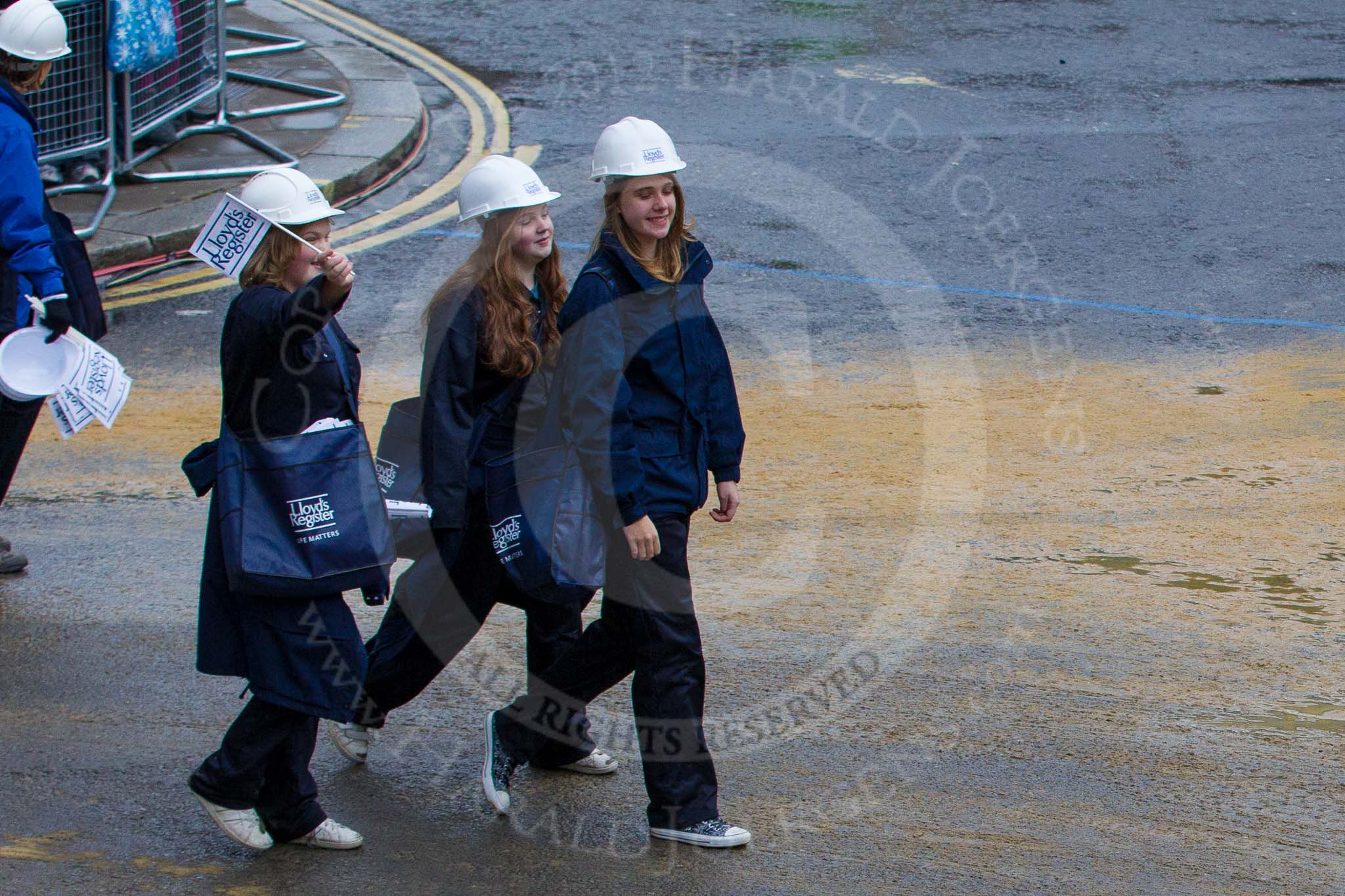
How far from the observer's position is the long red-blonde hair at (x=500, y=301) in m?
3.89

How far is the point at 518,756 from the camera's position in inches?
167

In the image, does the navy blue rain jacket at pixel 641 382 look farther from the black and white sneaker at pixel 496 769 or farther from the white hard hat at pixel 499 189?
the black and white sneaker at pixel 496 769

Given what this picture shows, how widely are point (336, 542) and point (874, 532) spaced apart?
9.22ft

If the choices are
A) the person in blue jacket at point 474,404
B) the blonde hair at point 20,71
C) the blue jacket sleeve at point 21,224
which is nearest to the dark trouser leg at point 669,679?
the person in blue jacket at point 474,404

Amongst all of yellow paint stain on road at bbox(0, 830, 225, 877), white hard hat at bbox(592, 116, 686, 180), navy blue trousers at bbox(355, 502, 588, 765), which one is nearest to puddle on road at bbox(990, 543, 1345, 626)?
navy blue trousers at bbox(355, 502, 588, 765)

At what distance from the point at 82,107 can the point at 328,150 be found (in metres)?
1.75

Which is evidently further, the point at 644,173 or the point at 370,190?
the point at 370,190

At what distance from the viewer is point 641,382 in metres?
3.96

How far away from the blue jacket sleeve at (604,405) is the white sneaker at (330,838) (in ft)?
3.64

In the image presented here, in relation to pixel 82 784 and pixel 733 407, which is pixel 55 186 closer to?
pixel 82 784

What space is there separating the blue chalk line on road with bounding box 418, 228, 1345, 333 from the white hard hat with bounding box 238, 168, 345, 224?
17.4 feet

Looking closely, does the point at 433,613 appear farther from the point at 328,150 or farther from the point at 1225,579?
the point at 328,150

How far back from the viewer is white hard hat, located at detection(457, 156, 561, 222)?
3918 mm

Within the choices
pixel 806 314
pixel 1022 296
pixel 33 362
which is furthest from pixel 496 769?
pixel 1022 296
